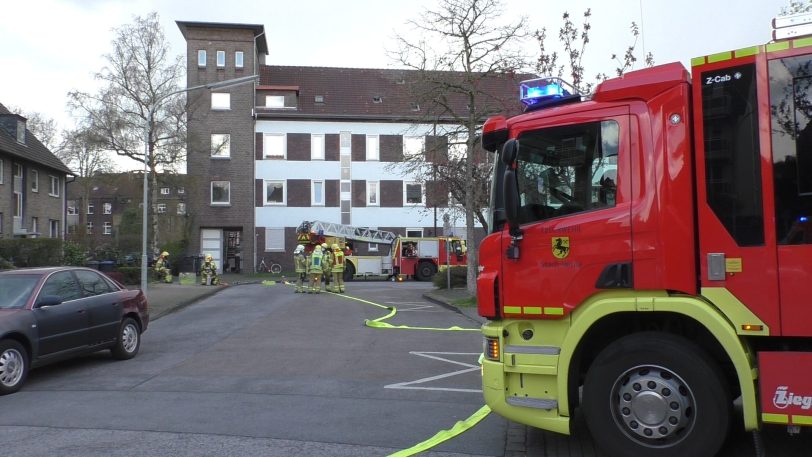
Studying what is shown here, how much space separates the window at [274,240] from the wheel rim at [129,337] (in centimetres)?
3108

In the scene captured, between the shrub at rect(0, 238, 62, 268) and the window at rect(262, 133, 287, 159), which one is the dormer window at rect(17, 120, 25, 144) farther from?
the window at rect(262, 133, 287, 159)

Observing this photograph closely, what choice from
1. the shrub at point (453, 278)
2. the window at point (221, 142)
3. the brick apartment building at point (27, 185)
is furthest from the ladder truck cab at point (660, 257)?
the window at point (221, 142)

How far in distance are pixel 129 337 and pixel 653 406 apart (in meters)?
8.36

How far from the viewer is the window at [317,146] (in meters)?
41.8

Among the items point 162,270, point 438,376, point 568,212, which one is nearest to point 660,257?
point 568,212

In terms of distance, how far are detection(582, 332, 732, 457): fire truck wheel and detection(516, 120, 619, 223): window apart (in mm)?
1114

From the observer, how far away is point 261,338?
1209 cm

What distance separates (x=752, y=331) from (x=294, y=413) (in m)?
4.30

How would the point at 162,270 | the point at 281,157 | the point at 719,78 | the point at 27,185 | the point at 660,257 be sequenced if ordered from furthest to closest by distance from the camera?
the point at 281,157 < the point at 27,185 < the point at 162,270 < the point at 660,257 < the point at 719,78

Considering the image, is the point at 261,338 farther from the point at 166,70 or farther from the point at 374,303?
the point at 166,70

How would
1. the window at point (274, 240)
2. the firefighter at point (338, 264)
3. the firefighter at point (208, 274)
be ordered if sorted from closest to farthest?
the firefighter at point (338, 264), the firefighter at point (208, 274), the window at point (274, 240)

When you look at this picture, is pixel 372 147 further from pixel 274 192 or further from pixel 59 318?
pixel 59 318

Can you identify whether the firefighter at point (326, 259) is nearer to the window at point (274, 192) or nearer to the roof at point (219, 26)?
the window at point (274, 192)

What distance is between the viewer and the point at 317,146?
41812 millimetres
